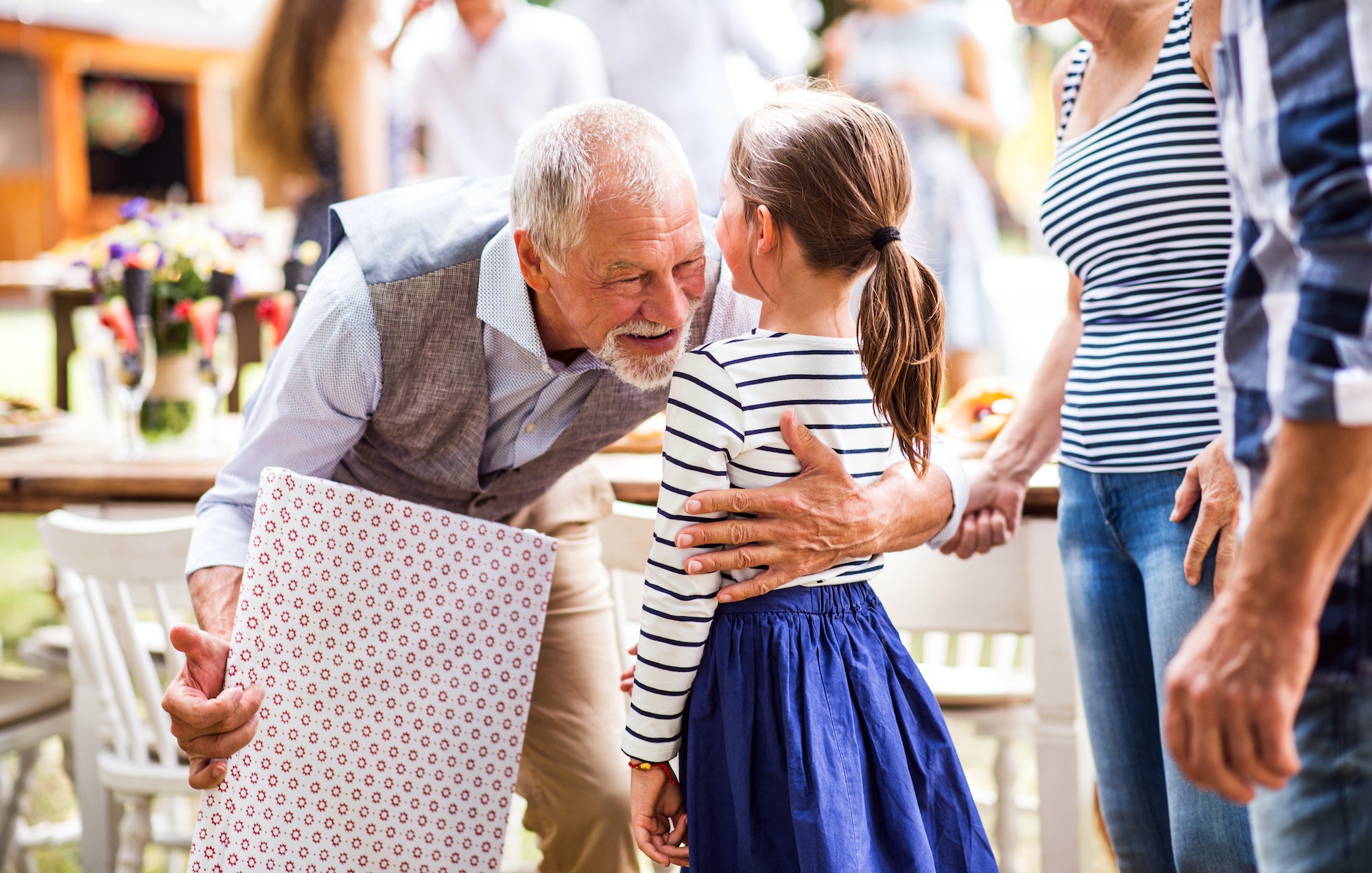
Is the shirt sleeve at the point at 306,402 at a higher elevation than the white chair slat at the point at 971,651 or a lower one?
higher

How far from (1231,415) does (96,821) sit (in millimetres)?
2071

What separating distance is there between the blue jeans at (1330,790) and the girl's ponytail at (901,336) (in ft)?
1.79

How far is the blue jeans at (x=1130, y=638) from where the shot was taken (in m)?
1.32

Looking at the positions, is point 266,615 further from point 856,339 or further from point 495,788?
point 856,339

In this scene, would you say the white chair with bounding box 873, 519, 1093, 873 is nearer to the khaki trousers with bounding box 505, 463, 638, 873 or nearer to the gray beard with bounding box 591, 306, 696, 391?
the khaki trousers with bounding box 505, 463, 638, 873

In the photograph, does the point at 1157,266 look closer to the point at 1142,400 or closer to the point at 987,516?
the point at 1142,400

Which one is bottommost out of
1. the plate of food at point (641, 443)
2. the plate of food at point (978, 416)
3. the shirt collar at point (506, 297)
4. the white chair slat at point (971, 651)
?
the white chair slat at point (971, 651)

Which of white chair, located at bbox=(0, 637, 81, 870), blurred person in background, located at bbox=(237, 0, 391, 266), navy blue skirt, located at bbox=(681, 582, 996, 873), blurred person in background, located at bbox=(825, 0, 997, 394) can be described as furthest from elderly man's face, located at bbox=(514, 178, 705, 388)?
blurred person in background, located at bbox=(825, 0, 997, 394)

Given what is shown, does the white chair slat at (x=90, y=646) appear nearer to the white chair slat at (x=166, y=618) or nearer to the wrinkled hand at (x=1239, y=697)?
the white chair slat at (x=166, y=618)

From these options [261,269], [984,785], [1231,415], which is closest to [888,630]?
[1231,415]

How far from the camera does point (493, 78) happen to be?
3.44 m

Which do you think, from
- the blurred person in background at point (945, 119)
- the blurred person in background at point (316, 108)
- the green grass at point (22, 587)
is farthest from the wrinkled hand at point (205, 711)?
the blurred person in background at point (945, 119)

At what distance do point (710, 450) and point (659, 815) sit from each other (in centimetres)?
44

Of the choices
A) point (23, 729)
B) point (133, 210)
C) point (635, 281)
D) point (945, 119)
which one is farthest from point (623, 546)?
point (945, 119)
